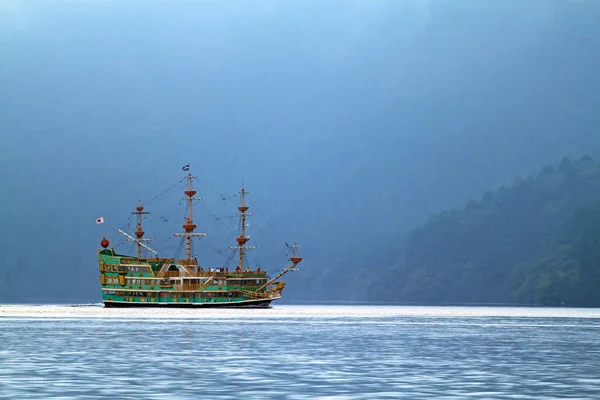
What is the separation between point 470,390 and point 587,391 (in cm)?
503

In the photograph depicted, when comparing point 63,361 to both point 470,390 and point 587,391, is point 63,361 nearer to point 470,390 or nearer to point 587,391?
point 470,390

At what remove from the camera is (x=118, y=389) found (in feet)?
145

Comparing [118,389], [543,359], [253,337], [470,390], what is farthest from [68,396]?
[253,337]

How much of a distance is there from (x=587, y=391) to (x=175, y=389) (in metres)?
17.8

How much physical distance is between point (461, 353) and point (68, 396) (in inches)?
1378

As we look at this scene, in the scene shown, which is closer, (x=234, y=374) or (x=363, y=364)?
(x=234, y=374)

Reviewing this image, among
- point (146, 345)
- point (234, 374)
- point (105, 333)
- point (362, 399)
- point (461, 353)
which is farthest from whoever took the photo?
point (105, 333)

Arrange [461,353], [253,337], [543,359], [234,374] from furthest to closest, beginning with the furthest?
[253,337]
[461,353]
[543,359]
[234,374]

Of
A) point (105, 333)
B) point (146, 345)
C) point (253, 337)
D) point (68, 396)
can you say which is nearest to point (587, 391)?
point (68, 396)

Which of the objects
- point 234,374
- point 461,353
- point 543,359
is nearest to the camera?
point 234,374

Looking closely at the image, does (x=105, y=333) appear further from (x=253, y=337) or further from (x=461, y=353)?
(x=461, y=353)

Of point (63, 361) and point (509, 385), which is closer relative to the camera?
point (509, 385)

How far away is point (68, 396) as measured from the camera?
41500 mm

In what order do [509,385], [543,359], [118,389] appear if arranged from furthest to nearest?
[543,359], [509,385], [118,389]
